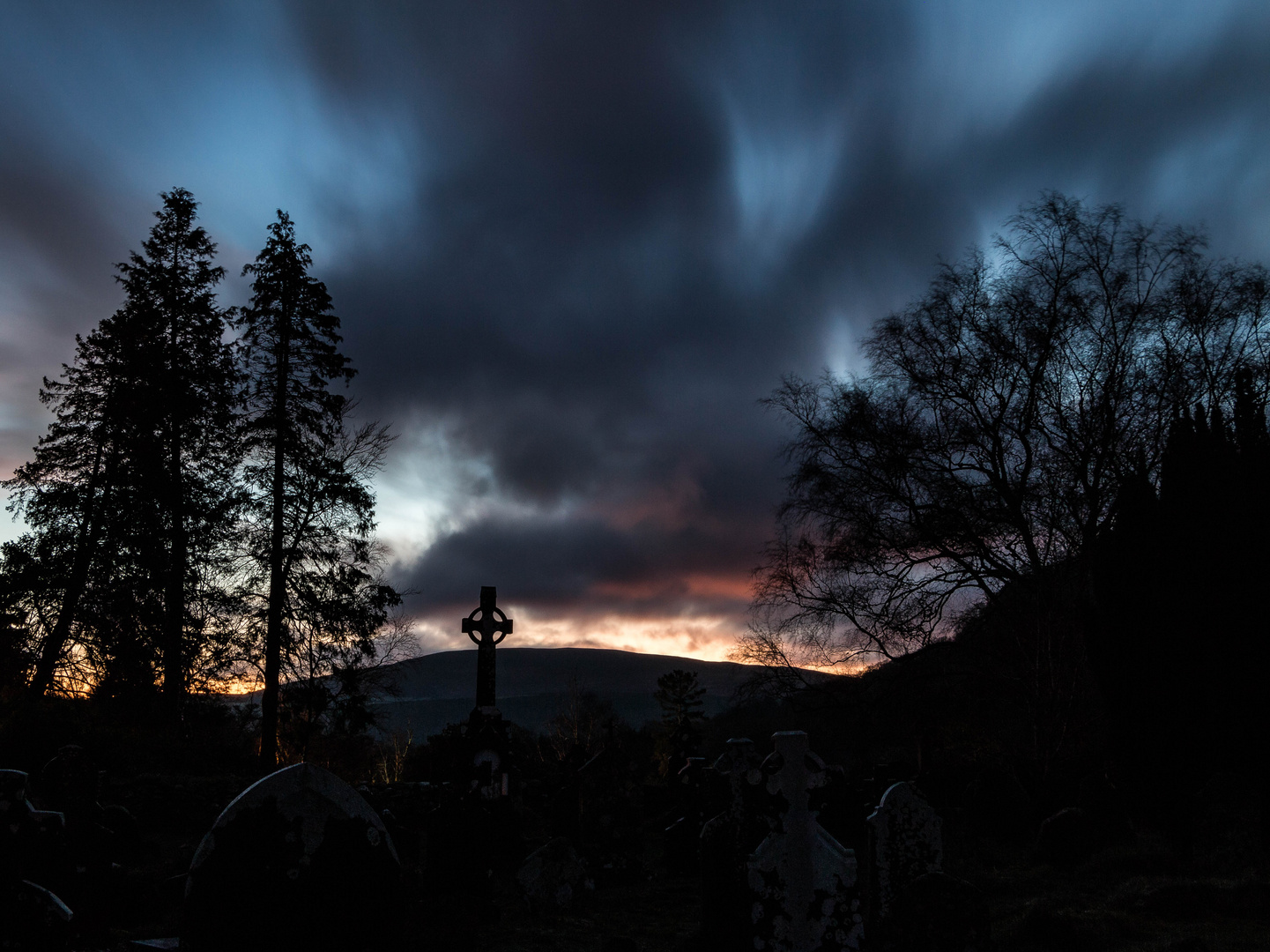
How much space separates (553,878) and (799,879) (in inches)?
213

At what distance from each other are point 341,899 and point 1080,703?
14359 mm

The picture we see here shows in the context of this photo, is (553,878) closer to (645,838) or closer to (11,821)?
(645,838)

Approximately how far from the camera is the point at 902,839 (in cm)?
535

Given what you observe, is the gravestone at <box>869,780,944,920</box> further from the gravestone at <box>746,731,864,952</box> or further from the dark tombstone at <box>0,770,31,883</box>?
the dark tombstone at <box>0,770,31,883</box>

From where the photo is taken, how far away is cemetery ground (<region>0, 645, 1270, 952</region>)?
589 cm

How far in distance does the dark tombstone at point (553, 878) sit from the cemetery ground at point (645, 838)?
0.05 metres

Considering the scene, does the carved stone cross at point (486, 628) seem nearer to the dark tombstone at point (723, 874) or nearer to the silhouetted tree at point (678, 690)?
the dark tombstone at point (723, 874)

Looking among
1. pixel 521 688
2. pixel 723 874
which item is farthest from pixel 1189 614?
pixel 521 688

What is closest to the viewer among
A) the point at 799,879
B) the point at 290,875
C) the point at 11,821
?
the point at 290,875

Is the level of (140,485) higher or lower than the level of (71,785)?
higher

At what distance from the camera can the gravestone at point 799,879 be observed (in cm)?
362

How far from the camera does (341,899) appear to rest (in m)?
2.45

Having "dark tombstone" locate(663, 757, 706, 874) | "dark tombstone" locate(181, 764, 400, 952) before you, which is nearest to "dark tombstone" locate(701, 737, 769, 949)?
"dark tombstone" locate(181, 764, 400, 952)

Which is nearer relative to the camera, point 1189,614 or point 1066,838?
point 1066,838
